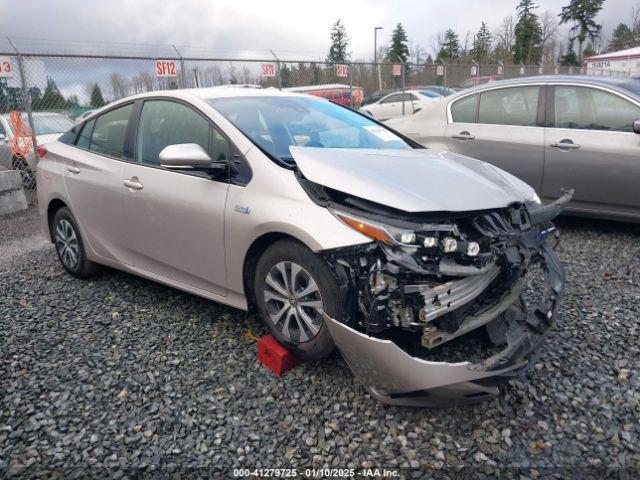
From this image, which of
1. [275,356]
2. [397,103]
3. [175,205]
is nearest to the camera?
[275,356]

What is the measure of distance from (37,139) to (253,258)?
26.4 feet

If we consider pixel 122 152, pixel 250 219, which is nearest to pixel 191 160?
pixel 250 219

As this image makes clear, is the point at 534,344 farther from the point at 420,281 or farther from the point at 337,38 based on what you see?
the point at 337,38

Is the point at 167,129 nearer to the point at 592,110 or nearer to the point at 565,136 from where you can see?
the point at 565,136

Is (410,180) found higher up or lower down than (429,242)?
higher up

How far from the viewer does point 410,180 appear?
111 inches

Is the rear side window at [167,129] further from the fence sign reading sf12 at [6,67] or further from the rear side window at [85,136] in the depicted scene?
the fence sign reading sf12 at [6,67]

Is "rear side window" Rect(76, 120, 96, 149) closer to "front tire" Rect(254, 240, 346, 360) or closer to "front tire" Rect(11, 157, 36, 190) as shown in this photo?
"front tire" Rect(254, 240, 346, 360)

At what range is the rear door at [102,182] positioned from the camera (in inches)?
159

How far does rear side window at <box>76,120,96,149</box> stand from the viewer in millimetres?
4523

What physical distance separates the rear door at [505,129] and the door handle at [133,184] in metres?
3.77

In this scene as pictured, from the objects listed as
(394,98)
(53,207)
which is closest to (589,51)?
(394,98)

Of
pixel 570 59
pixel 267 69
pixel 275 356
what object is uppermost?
pixel 570 59

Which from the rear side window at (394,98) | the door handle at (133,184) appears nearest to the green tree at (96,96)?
the door handle at (133,184)
